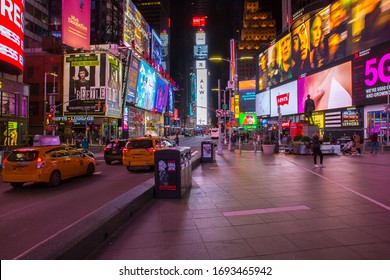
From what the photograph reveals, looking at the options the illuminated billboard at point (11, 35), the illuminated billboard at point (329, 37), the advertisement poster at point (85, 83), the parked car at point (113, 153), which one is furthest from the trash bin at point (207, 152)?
the advertisement poster at point (85, 83)

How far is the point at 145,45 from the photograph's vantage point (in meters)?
83.8

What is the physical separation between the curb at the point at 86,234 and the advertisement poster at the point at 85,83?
5022cm

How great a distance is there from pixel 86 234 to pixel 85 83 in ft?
183

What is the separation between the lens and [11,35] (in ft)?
98.1

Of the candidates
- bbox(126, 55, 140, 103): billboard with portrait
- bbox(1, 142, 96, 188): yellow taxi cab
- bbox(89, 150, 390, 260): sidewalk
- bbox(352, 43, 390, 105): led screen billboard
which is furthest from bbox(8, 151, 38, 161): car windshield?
bbox(126, 55, 140, 103): billboard with portrait

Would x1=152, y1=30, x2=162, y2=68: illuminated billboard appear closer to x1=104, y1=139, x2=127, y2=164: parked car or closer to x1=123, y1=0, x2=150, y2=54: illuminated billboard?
x1=123, y1=0, x2=150, y2=54: illuminated billboard

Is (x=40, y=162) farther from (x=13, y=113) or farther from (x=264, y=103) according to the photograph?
(x=264, y=103)

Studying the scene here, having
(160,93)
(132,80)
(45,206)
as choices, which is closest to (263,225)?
(45,206)

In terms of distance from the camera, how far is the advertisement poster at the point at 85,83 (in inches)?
2185

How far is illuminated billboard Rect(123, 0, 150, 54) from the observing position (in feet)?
220

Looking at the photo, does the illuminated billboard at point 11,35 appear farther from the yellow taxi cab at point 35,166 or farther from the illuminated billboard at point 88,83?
the illuminated billboard at point 88,83

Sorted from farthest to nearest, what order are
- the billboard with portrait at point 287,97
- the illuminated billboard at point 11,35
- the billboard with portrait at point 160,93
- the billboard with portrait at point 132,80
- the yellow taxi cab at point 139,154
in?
the billboard with portrait at point 160,93
the billboard with portrait at point 132,80
the billboard with portrait at point 287,97
the illuminated billboard at point 11,35
the yellow taxi cab at point 139,154

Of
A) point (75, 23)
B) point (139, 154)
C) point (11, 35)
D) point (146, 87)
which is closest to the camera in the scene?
point (139, 154)
